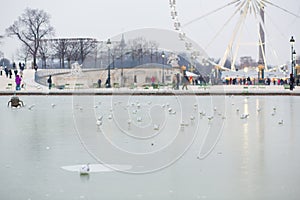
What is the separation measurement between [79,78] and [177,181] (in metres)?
47.4

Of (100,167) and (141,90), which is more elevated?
(141,90)

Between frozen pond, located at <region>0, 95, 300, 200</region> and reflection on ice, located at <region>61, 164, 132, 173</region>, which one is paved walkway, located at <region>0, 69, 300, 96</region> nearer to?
frozen pond, located at <region>0, 95, 300, 200</region>

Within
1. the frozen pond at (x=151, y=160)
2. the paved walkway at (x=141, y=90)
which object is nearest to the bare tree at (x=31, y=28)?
the paved walkway at (x=141, y=90)

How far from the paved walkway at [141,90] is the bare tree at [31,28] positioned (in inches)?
697

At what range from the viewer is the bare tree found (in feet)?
231

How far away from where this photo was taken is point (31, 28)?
70562 mm

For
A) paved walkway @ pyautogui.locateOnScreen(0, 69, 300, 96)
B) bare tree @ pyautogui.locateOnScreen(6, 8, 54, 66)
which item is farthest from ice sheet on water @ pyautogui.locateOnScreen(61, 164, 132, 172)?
bare tree @ pyautogui.locateOnScreen(6, 8, 54, 66)

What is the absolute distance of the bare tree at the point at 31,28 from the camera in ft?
231

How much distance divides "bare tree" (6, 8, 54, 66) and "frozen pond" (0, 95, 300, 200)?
195 ft

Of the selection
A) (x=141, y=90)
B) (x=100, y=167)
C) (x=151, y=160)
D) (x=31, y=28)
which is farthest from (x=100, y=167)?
(x=31, y=28)

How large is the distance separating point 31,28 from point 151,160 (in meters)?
65.6

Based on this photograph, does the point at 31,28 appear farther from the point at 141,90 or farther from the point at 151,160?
the point at 151,160

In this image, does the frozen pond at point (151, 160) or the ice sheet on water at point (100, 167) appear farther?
the ice sheet on water at point (100, 167)

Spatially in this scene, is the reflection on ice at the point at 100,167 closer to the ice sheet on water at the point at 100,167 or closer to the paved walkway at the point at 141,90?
the ice sheet on water at the point at 100,167
